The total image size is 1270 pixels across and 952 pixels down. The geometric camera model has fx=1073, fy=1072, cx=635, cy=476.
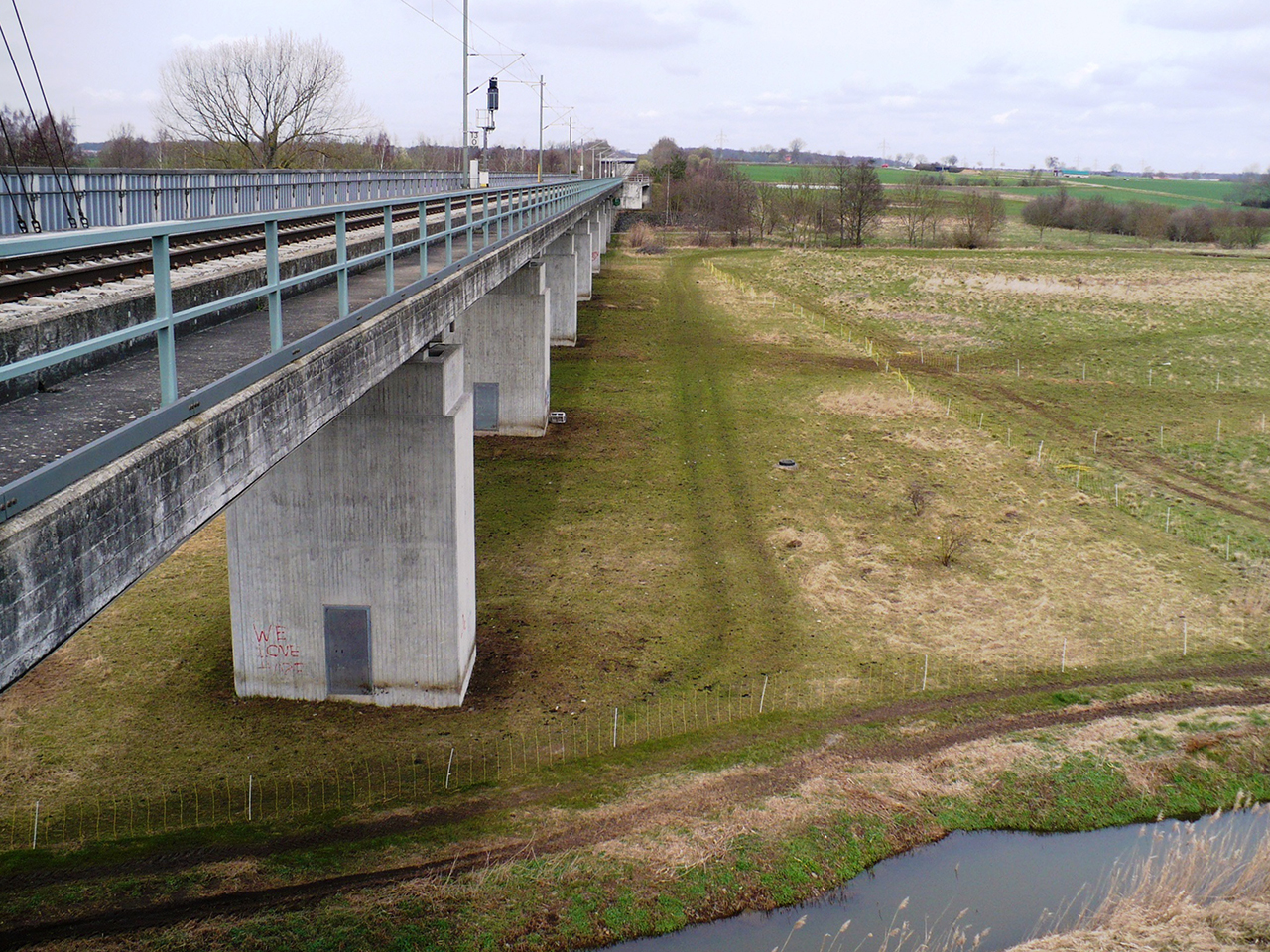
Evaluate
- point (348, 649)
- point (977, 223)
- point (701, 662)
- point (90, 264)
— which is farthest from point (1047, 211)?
point (90, 264)

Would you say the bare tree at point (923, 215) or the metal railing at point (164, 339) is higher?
the bare tree at point (923, 215)

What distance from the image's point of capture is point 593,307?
2030 inches

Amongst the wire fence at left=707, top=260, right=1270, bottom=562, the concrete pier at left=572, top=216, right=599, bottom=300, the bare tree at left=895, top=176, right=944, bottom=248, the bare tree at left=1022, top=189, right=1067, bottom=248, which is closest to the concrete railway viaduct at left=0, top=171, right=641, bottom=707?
the wire fence at left=707, top=260, right=1270, bottom=562

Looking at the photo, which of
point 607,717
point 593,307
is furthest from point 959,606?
point 593,307

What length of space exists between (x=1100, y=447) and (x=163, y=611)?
2368cm

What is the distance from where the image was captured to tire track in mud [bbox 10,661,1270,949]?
10414 mm

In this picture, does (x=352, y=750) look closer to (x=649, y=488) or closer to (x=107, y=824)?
(x=107, y=824)

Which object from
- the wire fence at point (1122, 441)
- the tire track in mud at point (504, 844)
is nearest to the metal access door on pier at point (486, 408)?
the wire fence at point (1122, 441)

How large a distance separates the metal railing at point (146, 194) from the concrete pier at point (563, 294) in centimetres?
867

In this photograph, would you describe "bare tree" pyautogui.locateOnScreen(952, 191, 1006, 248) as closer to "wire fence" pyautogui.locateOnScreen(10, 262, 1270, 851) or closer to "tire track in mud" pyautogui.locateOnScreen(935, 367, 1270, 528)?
"tire track in mud" pyautogui.locateOnScreen(935, 367, 1270, 528)

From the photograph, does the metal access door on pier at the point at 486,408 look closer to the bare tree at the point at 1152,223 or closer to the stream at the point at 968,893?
the stream at the point at 968,893

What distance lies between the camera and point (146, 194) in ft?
61.1

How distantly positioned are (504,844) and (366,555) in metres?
4.80

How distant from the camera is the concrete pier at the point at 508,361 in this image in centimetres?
2875
